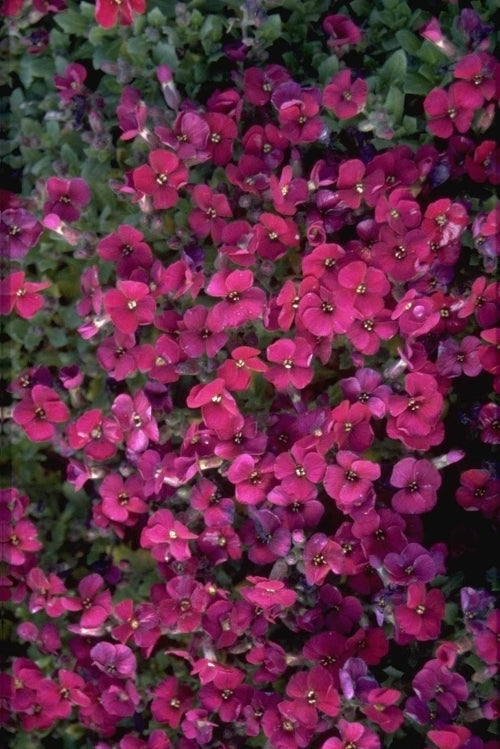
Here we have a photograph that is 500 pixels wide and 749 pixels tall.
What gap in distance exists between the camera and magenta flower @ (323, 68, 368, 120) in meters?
1.62

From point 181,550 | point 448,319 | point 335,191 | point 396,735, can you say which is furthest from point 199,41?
point 396,735

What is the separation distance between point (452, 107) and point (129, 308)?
2.44ft

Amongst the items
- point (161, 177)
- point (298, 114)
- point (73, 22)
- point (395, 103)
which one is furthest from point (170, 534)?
point (73, 22)

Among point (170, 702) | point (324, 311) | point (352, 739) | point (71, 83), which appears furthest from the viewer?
point (71, 83)

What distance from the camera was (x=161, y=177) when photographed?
163 centimetres

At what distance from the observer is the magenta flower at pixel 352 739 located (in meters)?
1.42

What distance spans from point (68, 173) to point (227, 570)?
95 cm

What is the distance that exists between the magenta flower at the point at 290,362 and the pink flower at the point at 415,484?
9.2 inches

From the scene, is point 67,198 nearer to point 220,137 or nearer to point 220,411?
point 220,137

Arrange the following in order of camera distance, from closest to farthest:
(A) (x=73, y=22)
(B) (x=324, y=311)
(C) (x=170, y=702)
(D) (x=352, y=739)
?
(D) (x=352, y=739), (B) (x=324, y=311), (C) (x=170, y=702), (A) (x=73, y=22)

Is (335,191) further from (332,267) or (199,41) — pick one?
(199,41)

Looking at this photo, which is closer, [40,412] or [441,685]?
[441,685]

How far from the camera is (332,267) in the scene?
156 centimetres

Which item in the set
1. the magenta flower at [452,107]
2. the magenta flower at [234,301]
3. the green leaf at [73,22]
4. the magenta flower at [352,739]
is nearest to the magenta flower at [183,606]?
the magenta flower at [352,739]
